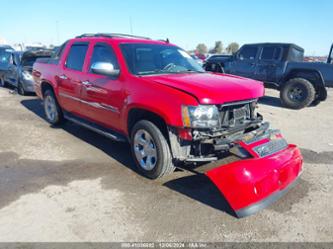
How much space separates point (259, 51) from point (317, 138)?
5154 mm

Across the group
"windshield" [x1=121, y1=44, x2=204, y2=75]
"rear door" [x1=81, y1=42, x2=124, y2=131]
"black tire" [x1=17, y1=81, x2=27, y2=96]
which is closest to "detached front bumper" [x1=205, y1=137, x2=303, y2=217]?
"windshield" [x1=121, y1=44, x2=204, y2=75]

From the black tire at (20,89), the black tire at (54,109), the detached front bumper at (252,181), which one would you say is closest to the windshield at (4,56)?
the black tire at (20,89)

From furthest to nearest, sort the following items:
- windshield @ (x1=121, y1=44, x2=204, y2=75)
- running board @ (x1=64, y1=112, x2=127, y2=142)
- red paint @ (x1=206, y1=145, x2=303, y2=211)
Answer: running board @ (x1=64, y1=112, x2=127, y2=142) → windshield @ (x1=121, y1=44, x2=204, y2=75) → red paint @ (x1=206, y1=145, x2=303, y2=211)

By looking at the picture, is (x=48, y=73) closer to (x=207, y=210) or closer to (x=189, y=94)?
(x=189, y=94)

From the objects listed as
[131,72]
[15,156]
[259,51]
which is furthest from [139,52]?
[259,51]

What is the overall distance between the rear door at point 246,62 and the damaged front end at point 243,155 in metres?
7.04

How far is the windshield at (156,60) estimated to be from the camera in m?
3.99

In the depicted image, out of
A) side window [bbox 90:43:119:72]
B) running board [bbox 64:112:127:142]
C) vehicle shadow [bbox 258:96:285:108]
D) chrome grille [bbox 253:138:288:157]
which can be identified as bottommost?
vehicle shadow [bbox 258:96:285:108]

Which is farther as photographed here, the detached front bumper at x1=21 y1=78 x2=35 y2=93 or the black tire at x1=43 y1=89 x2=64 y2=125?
the detached front bumper at x1=21 y1=78 x2=35 y2=93

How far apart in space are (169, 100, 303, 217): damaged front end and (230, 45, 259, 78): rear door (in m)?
7.04

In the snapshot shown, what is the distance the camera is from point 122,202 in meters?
3.24

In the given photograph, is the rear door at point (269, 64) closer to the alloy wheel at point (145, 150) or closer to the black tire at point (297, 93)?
the black tire at point (297, 93)

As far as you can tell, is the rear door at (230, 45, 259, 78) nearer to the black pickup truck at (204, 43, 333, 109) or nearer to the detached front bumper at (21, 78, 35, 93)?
the black pickup truck at (204, 43, 333, 109)

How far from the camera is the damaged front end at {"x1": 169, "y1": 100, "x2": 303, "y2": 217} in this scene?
286 cm
